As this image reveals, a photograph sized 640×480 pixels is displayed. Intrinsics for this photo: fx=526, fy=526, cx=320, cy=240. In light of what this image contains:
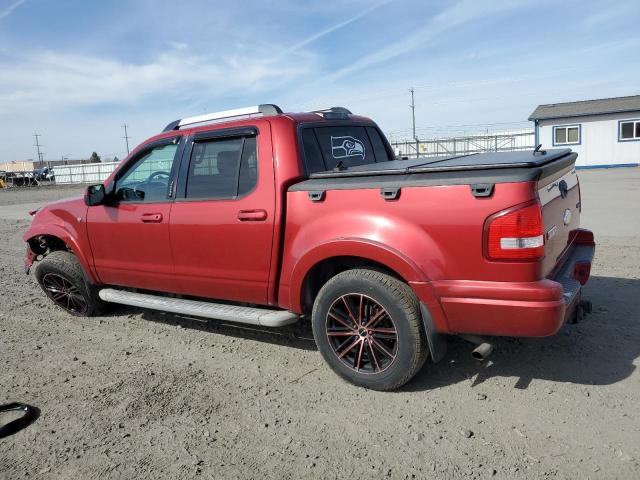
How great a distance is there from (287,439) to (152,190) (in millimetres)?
2653

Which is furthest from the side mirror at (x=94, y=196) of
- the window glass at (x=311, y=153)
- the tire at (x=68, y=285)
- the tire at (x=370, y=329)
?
the tire at (x=370, y=329)

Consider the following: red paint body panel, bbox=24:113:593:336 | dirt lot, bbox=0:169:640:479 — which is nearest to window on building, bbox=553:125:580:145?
dirt lot, bbox=0:169:640:479

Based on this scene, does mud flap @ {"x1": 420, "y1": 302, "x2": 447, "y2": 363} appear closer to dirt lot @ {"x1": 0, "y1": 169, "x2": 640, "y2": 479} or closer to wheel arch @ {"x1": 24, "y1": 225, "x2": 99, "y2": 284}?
dirt lot @ {"x1": 0, "y1": 169, "x2": 640, "y2": 479}

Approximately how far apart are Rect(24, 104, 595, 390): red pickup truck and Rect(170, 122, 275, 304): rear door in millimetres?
12

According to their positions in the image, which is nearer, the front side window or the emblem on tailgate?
the front side window

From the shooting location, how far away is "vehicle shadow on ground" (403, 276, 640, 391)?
12.0 feet

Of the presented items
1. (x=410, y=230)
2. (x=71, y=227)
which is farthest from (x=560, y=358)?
(x=71, y=227)

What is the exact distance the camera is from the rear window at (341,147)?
4117mm

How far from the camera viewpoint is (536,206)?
2.92 meters

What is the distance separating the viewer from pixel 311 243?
144 inches

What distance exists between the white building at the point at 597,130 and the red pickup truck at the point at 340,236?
27.0 m

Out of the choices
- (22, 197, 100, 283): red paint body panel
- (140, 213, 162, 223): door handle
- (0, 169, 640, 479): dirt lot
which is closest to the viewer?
(0, 169, 640, 479): dirt lot

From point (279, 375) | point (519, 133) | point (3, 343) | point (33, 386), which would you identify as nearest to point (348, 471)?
point (279, 375)

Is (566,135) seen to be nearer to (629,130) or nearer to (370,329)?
(629,130)
